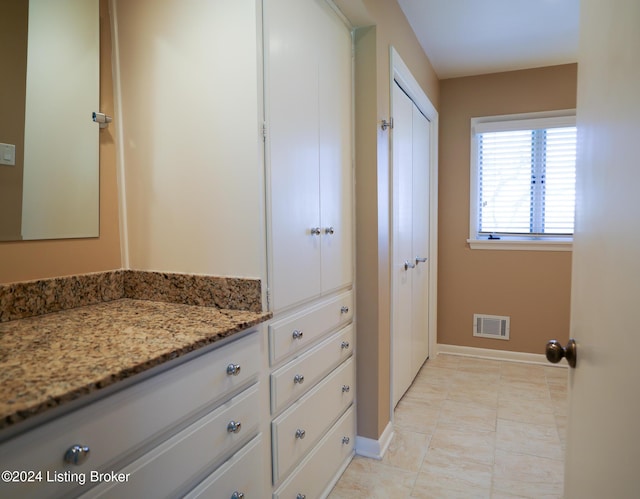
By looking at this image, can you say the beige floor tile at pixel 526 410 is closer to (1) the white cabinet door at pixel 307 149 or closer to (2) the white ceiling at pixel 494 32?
(1) the white cabinet door at pixel 307 149

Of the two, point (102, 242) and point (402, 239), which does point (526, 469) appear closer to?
point (402, 239)

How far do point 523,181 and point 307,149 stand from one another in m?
2.64

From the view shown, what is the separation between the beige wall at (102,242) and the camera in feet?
4.17

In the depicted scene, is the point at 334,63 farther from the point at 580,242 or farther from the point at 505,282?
the point at 505,282

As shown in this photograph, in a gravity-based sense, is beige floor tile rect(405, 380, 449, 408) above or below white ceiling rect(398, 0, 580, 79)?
below

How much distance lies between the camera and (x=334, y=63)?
1.80m

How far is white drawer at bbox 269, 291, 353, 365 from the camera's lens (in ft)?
4.53

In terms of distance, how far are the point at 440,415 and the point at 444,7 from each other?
2534 millimetres

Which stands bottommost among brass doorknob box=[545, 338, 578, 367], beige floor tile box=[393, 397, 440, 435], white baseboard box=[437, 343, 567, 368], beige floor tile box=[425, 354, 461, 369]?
beige floor tile box=[393, 397, 440, 435]

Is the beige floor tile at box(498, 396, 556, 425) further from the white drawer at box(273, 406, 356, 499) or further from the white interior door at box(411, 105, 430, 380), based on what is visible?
the white drawer at box(273, 406, 356, 499)

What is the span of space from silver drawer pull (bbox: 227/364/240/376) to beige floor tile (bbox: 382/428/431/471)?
1.32 metres

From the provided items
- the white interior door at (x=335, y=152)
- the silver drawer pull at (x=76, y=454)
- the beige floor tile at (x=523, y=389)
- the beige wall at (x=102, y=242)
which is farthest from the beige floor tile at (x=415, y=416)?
the silver drawer pull at (x=76, y=454)

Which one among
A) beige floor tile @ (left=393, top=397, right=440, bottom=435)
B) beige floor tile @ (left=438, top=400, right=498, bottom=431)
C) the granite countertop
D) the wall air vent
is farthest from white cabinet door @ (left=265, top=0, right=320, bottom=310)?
the wall air vent

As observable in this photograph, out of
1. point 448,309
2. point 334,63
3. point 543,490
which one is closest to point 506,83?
point 448,309
